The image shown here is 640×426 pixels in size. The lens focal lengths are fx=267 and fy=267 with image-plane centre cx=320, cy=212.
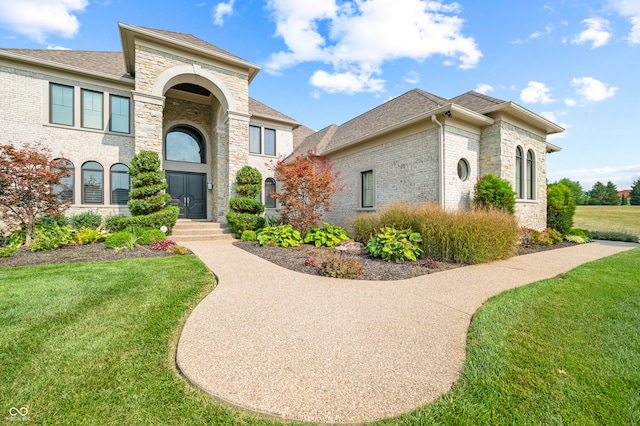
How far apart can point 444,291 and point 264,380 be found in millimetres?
3120

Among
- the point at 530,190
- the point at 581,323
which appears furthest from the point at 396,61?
the point at 581,323

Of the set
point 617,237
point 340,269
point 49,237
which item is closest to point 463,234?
point 340,269

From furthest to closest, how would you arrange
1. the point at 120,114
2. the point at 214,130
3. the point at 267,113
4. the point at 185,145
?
1. the point at 267,113
2. the point at 185,145
3. the point at 214,130
4. the point at 120,114

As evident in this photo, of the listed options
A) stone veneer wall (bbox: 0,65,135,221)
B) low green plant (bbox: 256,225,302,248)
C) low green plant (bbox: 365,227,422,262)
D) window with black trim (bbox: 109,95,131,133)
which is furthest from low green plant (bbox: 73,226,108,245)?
low green plant (bbox: 365,227,422,262)

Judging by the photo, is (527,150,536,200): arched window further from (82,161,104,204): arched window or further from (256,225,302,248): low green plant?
(82,161,104,204): arched window

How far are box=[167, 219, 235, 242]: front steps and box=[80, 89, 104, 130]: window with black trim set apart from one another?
5.58 m

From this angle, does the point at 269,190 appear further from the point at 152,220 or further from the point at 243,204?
the point at 152,220

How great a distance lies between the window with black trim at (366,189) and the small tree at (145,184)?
7701 millimetres

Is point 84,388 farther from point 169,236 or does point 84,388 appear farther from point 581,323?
point 169,236

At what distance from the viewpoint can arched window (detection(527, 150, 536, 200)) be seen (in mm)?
10336

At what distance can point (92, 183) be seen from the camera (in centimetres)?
1077

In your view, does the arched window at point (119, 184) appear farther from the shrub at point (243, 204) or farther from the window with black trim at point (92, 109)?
the shrub at point (243, 204)

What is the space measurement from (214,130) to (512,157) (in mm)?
12628

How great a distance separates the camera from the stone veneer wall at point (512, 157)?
8.93m
